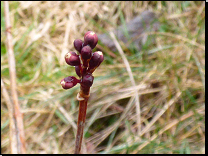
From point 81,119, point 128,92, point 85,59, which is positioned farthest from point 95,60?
point 128,92

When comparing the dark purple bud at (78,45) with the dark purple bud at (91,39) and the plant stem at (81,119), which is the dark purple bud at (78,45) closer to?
the dark purple bud at (91,39)

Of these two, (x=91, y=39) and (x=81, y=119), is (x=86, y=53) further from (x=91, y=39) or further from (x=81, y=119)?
(x=81, y=119)

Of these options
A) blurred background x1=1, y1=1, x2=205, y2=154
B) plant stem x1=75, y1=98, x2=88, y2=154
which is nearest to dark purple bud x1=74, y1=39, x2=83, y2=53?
plant stem x1=75, y1=98, x2=88, y2=154

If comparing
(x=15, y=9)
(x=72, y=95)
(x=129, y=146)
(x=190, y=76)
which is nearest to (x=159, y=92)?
(x=190, y=76)

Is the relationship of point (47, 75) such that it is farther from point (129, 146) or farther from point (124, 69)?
point (129, 146)

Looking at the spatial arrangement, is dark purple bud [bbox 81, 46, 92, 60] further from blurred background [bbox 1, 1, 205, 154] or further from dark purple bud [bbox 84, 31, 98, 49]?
blurred background [bbox 1, 1, 205, 154]

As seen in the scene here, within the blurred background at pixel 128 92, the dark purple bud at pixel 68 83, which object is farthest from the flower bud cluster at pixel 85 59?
the blurred background at pixel 128 92
